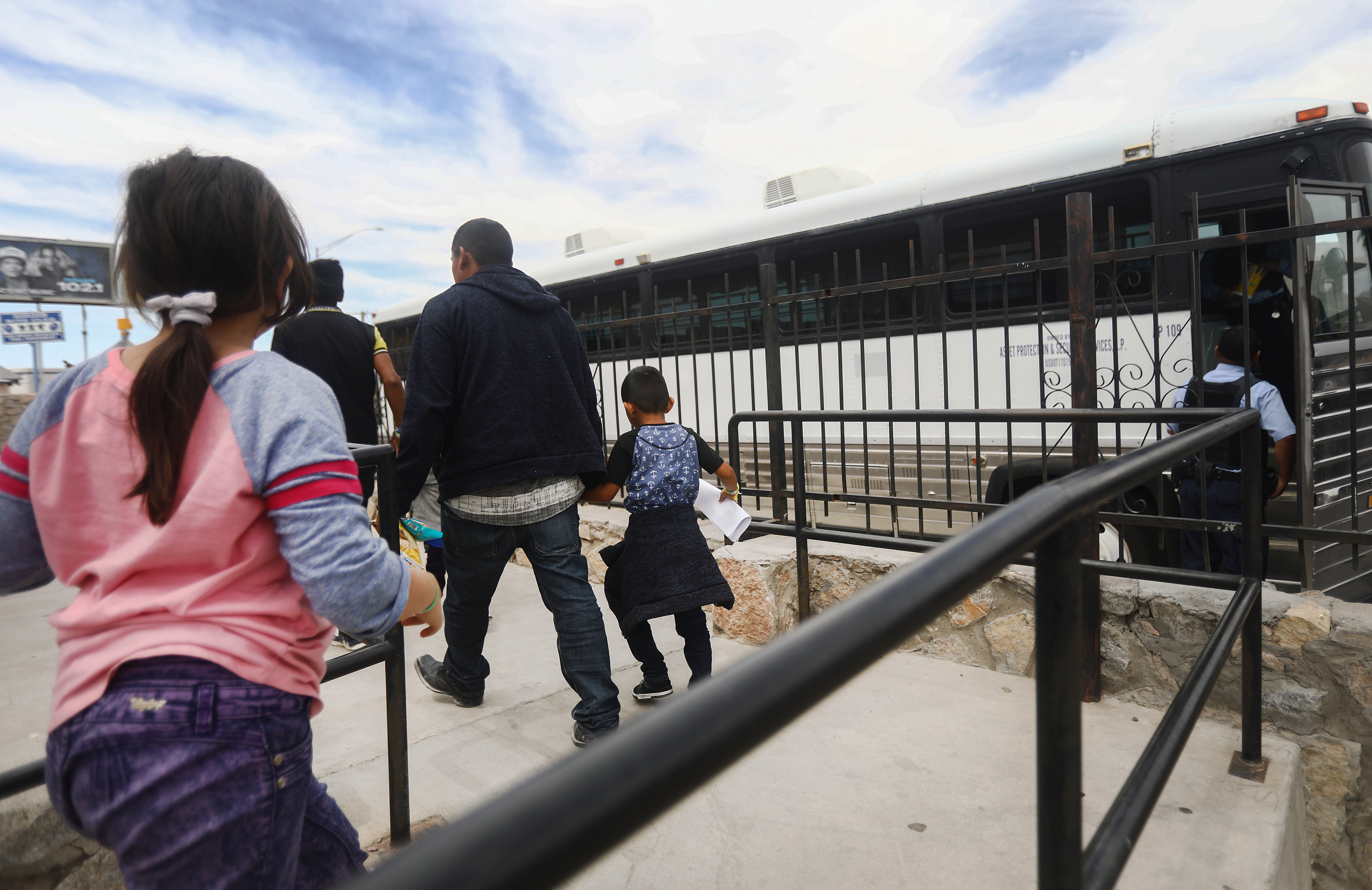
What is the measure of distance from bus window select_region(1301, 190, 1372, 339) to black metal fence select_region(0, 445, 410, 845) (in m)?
4.38

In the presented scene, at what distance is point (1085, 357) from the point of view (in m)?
2.89

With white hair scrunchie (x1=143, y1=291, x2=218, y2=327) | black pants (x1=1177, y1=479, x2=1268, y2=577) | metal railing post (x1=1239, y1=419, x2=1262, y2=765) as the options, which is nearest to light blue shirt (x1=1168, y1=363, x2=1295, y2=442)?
black pants (x1=1177, y1=479, x2=1268, y2=577)

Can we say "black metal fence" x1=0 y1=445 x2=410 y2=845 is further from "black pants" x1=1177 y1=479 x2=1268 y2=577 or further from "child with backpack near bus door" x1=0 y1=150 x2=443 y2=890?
"black pants" x1=1177 y1=479 x2=1268 y2=577

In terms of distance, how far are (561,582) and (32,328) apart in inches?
621

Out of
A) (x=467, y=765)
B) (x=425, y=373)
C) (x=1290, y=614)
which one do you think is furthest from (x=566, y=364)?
(x=1290, y=614)

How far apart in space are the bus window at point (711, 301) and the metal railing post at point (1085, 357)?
3.74 m

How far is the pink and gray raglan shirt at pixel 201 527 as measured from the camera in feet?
3.29

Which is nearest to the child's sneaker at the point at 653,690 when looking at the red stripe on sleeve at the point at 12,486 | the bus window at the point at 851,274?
the red stripe on sleeve at the point at 12,486

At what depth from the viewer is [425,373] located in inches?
101

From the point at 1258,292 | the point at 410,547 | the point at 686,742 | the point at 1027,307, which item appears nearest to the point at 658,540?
the point at 410,547

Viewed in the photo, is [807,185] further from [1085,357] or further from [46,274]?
[46,274]

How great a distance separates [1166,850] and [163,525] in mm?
2260

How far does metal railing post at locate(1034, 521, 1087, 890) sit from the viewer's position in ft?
3.06

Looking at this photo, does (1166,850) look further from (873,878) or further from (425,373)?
(425,373)
